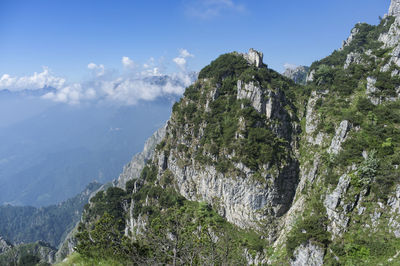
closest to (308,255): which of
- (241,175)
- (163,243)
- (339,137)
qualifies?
(241,175)

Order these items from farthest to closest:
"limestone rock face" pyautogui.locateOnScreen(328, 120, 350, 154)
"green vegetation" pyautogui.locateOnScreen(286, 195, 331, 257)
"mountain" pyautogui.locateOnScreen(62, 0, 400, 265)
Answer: "limestone rock face" pyautogui.locateOnScreen(328, 120, 350, 154), "green vegetation" pyautogui.locateOnScreen(286, 195, 331, 257), "mountain" pyautogui.locateOnScreen(62, 0, 400, 265)

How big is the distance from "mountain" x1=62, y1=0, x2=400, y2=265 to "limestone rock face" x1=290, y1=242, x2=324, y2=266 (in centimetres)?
17

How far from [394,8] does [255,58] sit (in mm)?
67493

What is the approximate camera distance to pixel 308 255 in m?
38.2

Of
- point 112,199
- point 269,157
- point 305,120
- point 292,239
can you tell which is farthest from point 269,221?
point 112,199

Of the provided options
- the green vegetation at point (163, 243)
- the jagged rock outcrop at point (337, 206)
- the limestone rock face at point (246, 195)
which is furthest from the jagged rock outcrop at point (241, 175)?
the green vegetation at point (163, 243)

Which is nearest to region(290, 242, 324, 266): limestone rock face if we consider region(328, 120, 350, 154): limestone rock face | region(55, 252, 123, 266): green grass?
region(328, 120, 350, 154): limestone rock face

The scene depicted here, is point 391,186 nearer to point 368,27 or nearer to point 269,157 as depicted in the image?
point 269,157

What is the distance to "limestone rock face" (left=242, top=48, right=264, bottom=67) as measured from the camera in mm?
75875

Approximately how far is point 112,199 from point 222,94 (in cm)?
5619

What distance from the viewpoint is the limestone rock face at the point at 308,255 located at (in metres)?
37.1

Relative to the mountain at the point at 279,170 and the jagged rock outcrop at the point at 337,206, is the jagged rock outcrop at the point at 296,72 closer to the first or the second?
the mountain at the point at 279,170

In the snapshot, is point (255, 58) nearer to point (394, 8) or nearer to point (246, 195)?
point (246, 195)

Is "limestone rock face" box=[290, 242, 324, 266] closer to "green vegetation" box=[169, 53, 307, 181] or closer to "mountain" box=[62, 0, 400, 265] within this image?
"mountain" box=[62, 0, 400, 265]
